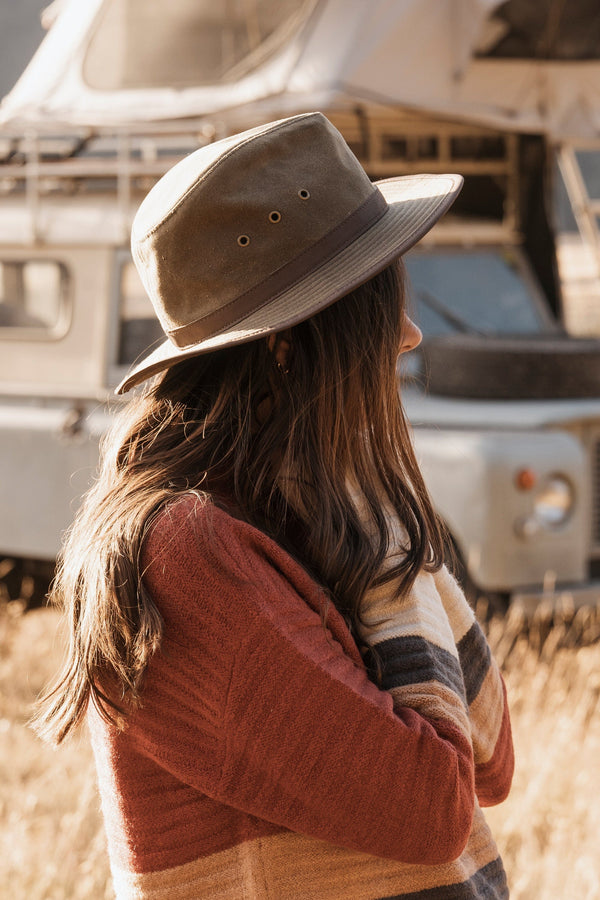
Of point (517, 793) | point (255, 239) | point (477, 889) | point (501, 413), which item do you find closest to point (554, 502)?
point (501, 413)

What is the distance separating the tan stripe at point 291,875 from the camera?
114cm

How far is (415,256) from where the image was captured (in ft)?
15.7

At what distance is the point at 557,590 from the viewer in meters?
4.04

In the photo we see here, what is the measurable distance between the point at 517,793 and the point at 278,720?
2377mm

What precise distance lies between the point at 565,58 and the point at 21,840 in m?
3.61

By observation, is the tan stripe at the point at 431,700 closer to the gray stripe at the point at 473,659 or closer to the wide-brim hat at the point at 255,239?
the gray stripe at the point at 473,659

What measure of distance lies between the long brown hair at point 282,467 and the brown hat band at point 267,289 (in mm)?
43

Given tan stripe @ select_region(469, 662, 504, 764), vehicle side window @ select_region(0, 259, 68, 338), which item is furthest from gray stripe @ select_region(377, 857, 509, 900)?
vehicle side window @ select_region(0, 259, 68, 338)

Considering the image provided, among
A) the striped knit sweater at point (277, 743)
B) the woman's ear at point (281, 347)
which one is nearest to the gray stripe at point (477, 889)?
the striped knit sweater at point (277, 743)

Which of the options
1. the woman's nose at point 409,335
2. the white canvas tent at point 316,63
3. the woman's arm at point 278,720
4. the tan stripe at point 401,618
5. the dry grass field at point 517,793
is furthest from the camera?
the white canvas tent at point 316,63

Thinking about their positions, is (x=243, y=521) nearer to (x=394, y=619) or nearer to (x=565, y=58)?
(x=394, y=619)

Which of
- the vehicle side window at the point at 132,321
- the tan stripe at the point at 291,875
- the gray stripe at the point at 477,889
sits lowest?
the vehicle side window at the point at 132,321

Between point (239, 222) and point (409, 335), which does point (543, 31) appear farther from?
point (239, 222)

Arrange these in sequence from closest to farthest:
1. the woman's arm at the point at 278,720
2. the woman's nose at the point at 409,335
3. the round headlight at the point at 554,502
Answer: the woman's arm at the point at 278,720
the woman's nose at the point at 409,335
the round headlight at the point at 554,502
